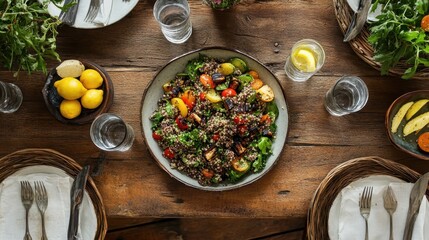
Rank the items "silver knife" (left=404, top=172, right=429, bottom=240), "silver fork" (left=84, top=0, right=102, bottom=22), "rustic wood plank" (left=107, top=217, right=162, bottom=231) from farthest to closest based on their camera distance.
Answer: "rustic wood plank" (left=107, top=217, right=162, bottom=231), "silver fork" (left=84, top=0, right=102, bottom=22), "silver knife" (left=404, top=172, right=429, bottom=240)

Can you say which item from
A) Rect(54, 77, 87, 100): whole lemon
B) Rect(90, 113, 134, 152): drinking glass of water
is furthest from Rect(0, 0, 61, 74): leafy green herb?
Rect(90, 113, 134, 152): drinking glass of water

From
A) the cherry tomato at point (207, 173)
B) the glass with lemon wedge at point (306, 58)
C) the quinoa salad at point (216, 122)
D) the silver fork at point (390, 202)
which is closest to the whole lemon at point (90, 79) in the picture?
the quinoa salad at point (216, 122)

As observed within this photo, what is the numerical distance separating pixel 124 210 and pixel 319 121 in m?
0.70

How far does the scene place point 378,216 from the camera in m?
1.56

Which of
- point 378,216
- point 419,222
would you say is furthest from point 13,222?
point 419,222

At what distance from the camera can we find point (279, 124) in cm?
159

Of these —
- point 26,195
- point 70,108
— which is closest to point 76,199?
point 26,195

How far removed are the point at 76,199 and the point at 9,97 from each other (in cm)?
41

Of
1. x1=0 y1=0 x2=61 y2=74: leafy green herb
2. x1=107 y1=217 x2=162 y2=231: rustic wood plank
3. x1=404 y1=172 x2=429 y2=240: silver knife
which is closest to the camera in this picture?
x1=0 y1=0 x2=61 y2=74: leafy green herb

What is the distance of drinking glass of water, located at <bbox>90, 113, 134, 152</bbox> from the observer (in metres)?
1.55

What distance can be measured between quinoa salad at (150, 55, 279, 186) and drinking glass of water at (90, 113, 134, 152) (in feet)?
0.29

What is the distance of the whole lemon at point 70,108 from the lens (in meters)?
1.56

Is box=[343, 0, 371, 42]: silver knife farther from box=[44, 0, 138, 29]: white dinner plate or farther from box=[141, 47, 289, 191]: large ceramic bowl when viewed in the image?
box=[44, 0, 138, 29]: white dinner plate

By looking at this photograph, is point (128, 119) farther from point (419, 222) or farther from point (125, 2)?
point (419, 222)
